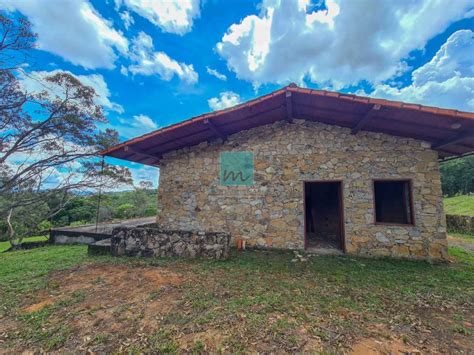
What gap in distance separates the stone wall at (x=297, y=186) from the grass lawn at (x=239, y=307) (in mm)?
776

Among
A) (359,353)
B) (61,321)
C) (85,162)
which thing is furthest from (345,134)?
(85,162)

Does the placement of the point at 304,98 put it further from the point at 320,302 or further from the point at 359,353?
the point at 359,353

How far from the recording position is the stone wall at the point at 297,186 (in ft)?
15.7

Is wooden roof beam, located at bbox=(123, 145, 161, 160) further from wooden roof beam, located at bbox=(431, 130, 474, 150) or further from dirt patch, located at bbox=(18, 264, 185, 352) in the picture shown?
wooden roof beam, located at bbox=(431, 130, 474, 150)

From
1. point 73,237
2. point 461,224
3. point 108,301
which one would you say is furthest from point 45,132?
point 461,224

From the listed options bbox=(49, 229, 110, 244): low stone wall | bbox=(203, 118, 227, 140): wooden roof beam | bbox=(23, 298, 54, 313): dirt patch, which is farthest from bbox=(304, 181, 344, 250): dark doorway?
bbox=(49, 229, 110, 244): low stone wall

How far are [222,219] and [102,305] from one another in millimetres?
3514

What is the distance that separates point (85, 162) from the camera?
465 inches

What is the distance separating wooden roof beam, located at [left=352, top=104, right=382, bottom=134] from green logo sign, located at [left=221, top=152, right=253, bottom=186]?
9.25 feet

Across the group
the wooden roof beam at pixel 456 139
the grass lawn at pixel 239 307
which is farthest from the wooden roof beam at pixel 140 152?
the wooden roof beam at pixel 456 139

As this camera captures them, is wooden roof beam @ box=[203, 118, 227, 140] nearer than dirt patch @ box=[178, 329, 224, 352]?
No

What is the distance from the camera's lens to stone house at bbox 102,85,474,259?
4.61m

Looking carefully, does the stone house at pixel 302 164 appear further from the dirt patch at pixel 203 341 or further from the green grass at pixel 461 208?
the green grass at pixel 461 208

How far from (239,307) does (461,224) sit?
1422cm
